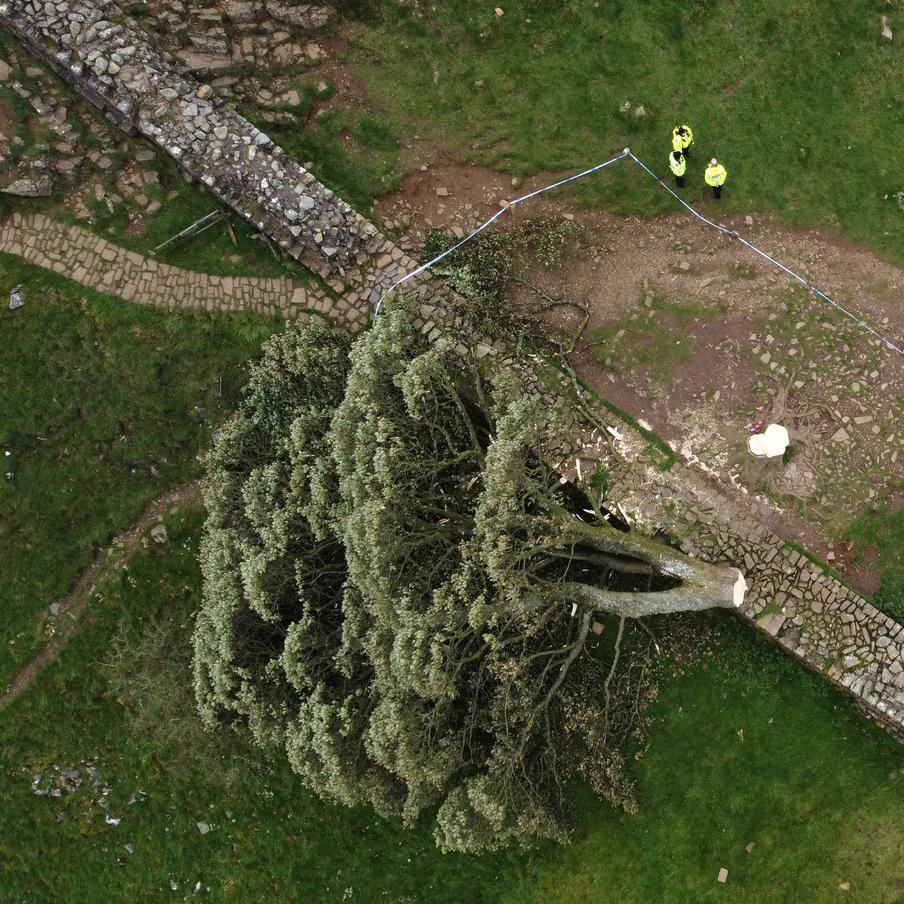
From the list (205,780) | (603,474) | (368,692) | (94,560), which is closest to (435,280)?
(603,474)

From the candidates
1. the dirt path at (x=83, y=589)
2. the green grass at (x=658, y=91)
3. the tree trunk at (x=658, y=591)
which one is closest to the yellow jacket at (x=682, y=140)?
the green grass at (x=658, y=91)

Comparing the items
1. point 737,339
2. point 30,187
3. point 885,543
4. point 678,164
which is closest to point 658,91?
point 678,164

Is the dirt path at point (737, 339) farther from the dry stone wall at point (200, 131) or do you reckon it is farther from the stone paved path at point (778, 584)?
the dry stone wall at point (200, 131)

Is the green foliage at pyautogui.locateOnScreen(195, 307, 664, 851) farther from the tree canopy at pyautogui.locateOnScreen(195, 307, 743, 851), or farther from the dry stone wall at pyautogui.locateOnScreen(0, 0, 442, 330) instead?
the dry stone wall at pyautogui.locateOnScreen(0, 0, 442, 330)

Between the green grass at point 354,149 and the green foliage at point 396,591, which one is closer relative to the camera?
the green foliage at point 396,591

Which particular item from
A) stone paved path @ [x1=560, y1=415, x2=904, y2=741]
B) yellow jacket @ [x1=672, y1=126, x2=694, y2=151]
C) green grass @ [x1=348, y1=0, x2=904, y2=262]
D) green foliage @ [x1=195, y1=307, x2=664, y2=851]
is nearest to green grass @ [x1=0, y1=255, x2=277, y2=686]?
green foliage @ [x1=195, y1=307, x2=664, y2=851]

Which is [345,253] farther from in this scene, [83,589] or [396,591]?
[83,589]
